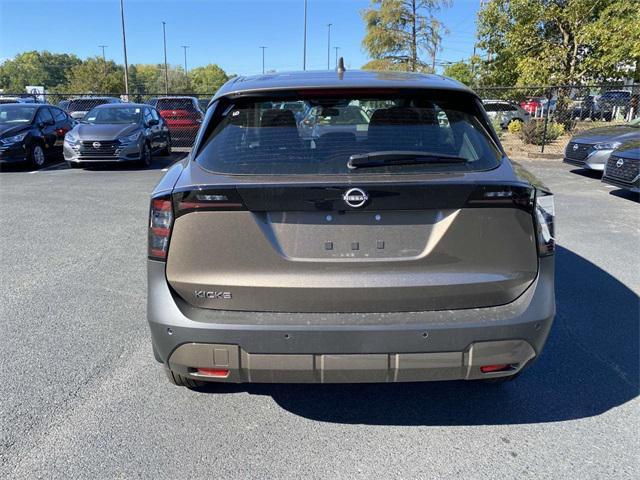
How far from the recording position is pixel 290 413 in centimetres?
303

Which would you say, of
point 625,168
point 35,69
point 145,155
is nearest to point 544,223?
point 625,168

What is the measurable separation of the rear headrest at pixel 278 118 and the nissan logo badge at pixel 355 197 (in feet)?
2.00

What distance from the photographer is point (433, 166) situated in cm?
248

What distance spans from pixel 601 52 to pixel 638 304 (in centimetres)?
1743

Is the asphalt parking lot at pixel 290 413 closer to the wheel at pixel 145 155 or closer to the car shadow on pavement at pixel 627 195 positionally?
the car shadow on pavement at pixel 627 195

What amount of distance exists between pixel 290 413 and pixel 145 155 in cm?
1158

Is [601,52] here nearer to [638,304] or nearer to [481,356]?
[638,304]

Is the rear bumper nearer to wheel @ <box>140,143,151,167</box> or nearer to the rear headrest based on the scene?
the rear headrest

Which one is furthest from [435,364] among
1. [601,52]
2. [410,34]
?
[410,34]

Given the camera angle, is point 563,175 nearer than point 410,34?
Yes

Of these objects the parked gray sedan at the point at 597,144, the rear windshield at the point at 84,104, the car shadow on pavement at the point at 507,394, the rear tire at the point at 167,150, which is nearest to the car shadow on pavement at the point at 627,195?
the parked gray sedan at the point at 597,144

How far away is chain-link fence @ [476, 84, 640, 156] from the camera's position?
17234 mm

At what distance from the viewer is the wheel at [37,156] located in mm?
13156

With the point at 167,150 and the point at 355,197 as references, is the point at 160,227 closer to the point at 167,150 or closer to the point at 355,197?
the point at 355,197
